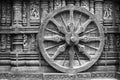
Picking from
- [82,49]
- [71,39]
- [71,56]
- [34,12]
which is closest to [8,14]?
[34,12]

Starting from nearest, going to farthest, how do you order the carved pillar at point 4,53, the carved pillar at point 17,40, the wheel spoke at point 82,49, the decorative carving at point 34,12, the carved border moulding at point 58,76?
1. the carved border moulding at point 58,76
2. the wheel spoke at point 82,49
3. the carved pillar at point 17,40
4. the carved pillar at point 4,53
5. the decorative carving at point 34,12

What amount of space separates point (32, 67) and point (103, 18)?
415 cm

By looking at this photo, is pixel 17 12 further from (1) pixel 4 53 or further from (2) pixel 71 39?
(2) pixel 71 39

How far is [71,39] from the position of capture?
7938mm

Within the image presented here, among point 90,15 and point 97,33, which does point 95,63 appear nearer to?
point 97,33

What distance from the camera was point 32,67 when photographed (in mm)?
8320

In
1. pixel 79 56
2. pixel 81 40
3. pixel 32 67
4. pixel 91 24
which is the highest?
pixel 91 24

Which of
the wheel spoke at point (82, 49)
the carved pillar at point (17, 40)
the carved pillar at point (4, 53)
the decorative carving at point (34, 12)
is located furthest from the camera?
the decorative carving at point (34, 12)

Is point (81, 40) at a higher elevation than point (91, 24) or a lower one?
lower

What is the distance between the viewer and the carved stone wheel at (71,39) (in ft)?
26.6

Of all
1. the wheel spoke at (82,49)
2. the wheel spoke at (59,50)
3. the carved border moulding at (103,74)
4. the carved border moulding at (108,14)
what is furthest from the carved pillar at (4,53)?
the carved border moulding at (108,14)

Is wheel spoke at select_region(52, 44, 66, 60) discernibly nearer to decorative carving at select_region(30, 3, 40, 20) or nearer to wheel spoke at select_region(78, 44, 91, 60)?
wheel spoke at select_region(78, 44, 91, 60)

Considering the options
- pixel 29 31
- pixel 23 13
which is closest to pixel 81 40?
pixel 29 31

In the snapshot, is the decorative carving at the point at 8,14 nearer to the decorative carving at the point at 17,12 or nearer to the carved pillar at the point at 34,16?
the decorative carving at the point at 17,12
